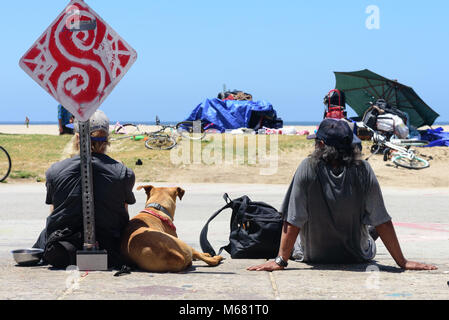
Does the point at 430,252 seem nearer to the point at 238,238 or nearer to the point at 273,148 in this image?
the point at 238,238

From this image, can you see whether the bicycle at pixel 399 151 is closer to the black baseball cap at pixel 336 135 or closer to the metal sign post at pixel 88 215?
the black baseball cap at pixel 336 135

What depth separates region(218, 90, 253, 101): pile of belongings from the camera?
31609 mm

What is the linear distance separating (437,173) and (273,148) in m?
5.01

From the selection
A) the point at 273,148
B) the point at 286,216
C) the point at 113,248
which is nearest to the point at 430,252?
the point at 286,216

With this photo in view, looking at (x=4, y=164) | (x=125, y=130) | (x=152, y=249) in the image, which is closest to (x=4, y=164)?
A: (x=4, y=164)

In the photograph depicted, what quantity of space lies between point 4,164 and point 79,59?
38.9 ft

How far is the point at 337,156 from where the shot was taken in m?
5.54

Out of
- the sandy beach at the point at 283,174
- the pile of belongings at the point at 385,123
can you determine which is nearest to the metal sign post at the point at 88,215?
the sandy beach at the point at 283,174

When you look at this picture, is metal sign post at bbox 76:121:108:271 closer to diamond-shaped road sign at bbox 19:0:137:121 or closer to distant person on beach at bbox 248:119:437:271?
diamond-shaped road sign at bbox 19:0:137:121

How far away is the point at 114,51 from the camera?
552 centimetres

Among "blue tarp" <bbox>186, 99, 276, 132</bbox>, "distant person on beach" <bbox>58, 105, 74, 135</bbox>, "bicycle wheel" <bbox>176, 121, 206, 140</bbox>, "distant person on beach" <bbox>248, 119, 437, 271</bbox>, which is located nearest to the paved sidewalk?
"distant person on beach" <bbox>248, 119, 437, 271</bbox>

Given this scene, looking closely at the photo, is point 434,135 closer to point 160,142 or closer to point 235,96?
point 235,96

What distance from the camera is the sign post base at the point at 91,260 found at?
5.54m

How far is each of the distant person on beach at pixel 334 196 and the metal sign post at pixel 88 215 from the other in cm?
129
